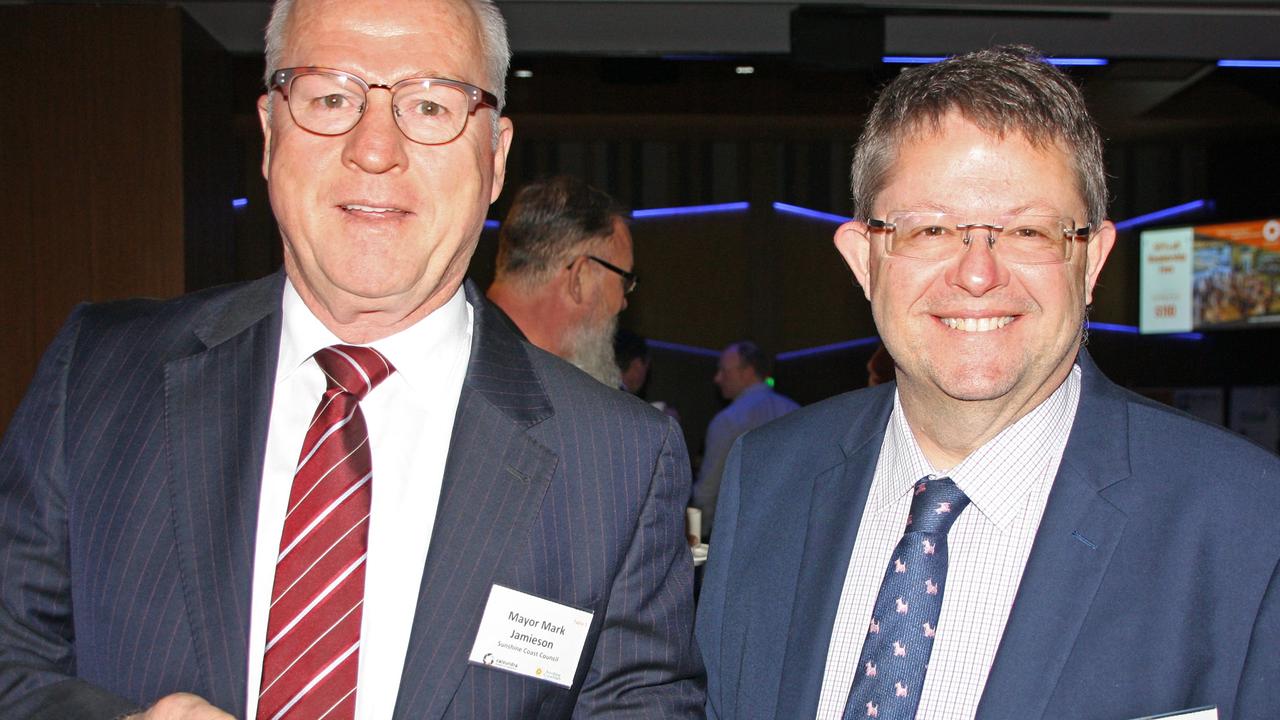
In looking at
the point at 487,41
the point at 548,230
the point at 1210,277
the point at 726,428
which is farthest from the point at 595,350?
the point at 1210,277

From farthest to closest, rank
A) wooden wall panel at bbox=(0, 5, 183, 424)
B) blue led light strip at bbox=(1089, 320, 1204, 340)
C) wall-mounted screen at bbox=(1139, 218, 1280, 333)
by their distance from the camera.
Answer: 1. blue led light strip at bbox=(1089, 320, 1204, 340)
2. wall-mounted screen at bbox=(1139, 218, 1280, 333)
3. wooden wall panel at bbox=(0, 5, 183, 424)

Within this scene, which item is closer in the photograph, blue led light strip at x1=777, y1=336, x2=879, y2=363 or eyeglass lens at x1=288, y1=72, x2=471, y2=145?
eyeglass lens at x1=288, y1=72, x2=471, y2=145

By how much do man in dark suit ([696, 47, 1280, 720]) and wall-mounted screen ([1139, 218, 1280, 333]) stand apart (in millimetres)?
8044

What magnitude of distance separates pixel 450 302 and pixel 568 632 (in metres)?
0.50

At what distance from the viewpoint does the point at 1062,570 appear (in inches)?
56.3

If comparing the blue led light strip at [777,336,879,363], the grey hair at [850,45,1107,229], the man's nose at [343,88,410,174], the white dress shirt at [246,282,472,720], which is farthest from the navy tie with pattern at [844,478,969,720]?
the blue led light strip at [777,336,879,363]

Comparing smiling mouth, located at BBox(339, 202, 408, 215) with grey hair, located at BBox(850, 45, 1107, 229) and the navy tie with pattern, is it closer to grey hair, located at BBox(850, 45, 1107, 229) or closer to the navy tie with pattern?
grey hair, located at BBox(850, 45, 1107, 229)

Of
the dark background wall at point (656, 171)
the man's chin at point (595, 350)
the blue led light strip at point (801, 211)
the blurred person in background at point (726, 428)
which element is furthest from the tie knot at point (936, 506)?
the blue led light strip at point (801, 211)

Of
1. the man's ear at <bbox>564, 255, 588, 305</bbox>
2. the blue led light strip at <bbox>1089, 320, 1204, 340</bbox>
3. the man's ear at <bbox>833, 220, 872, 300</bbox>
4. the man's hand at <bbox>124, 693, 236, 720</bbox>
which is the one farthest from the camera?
the blue led light strip at <bbox>1089, 320, 1204, 340</bbox>

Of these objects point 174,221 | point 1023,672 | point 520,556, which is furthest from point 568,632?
point 174,221

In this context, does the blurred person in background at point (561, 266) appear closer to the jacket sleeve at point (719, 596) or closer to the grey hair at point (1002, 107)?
the jacket sleeve at point (719, 596)

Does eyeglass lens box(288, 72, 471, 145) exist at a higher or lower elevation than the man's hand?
higher

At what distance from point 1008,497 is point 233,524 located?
1.06 m

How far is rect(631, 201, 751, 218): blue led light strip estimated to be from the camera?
9.76 metres
